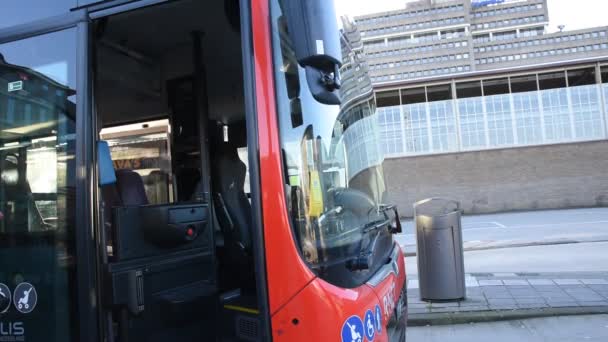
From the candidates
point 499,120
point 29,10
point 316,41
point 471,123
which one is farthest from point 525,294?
point 499,120

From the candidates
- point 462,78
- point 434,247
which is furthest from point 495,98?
point 434,247

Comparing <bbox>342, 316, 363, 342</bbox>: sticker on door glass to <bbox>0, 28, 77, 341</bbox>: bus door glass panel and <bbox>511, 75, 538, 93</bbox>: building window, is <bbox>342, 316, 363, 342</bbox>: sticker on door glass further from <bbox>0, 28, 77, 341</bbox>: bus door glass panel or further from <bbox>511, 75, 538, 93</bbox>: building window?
<bbox>511, 75, 538, 93</bbox>: building window

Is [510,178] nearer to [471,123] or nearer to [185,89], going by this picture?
[471,123]

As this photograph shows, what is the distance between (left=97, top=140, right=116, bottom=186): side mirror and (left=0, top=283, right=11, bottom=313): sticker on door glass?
2.06ft

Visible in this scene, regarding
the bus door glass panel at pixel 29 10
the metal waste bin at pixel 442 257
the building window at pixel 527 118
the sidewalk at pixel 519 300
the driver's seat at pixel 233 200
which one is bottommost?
the sidewalk at pixel 519 300

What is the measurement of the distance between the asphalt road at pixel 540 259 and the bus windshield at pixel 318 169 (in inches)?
275

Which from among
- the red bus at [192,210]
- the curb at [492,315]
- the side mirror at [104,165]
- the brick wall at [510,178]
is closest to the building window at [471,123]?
the brick wall at [510,178]

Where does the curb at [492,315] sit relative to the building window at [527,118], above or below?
below

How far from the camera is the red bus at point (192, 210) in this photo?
5.85ft

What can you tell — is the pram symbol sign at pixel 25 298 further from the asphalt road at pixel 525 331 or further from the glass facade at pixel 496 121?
the glass facade at pixel 496 121

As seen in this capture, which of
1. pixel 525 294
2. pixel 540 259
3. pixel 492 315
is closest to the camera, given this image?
pixel 492 315

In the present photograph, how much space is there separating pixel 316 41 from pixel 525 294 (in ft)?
18.3

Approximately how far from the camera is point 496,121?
27375 millimetres

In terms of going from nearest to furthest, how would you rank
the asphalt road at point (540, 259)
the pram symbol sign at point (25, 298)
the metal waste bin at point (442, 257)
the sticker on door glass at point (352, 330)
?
the sticker on door glass at point (352, 330) < the pram symbol sign at point (25, 298) < the metal waste bin at point (442, 257) < the asphalt road at point (540, 259)
